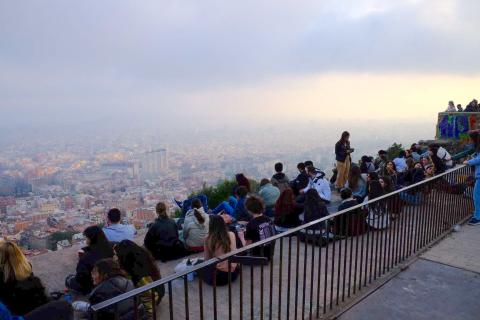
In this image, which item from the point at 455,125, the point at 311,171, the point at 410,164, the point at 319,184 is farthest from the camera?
the point at 455,125

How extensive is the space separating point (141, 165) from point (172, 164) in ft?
16.1

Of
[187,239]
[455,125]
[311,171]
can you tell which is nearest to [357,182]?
[311,171]

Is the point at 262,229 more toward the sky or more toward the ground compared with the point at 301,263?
more toward the sky

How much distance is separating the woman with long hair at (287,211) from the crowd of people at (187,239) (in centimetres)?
2

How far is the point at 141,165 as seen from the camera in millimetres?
Answer: 49188

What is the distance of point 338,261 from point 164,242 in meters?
3.01

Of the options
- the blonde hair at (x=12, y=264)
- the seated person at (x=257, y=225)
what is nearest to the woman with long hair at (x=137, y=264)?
the blonde hair at (x=12, y=264)

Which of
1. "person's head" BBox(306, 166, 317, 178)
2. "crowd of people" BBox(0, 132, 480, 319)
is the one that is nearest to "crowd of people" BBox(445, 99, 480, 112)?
"crowd of people" BBox(0, 132, 480, 319)

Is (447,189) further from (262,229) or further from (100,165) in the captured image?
(100,165)

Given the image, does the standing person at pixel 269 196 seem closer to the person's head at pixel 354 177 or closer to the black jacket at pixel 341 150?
the person's head at pixel 354 177

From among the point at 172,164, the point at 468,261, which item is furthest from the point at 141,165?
the point at 468,261

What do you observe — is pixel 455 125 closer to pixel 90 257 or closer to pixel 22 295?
pixel 90 257

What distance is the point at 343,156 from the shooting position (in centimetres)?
1140

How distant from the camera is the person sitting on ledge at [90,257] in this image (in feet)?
16.0
